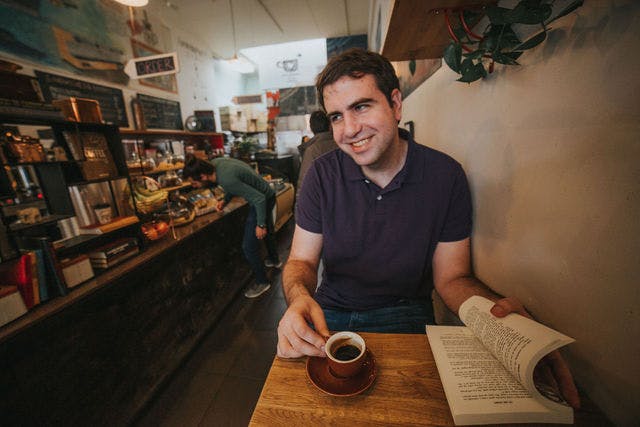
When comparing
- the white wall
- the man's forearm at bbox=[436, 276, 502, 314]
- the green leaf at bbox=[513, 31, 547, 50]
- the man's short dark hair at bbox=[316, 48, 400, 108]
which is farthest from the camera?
the man's short dark hair at bbox=[316, 48, 400, 108]

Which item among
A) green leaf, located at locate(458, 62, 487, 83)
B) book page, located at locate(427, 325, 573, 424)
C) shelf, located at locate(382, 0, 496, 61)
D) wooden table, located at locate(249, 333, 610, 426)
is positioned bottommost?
wooden table, located at locate(249, 333, 610, 426)

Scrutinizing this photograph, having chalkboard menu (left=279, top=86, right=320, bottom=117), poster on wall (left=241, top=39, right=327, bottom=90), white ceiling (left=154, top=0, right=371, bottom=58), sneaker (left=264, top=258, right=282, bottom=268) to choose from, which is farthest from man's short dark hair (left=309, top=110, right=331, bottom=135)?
poster on wall (left=241, top=39, right=327, bottom=90)

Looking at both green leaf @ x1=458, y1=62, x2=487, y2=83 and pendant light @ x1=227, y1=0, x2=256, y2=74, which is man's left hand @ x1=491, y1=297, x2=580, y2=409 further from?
pendant light @ x1=227, y1=0, x2=256, y2=74

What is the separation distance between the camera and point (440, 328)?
845 mm

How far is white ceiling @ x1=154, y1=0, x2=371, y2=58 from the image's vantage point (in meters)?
4.65

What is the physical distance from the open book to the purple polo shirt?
436mm

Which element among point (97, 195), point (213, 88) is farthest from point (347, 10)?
point (97, 195)

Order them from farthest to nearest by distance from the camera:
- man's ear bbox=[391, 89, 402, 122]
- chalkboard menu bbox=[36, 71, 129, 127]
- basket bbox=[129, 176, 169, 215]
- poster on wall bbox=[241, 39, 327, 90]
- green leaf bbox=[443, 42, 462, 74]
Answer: poster on wall bbox=[241, 39, 327, 90], chalkboard menu bbox=[36, 71, 129, 127], basket bbox=[129, 176, 169, 215], man's ear bbox=[391, 89, 402, 122], green leaf bbox=[443, 42, 462, 74]

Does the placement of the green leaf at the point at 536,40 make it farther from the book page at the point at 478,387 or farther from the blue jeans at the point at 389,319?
the blue jeans at the point at 389,319

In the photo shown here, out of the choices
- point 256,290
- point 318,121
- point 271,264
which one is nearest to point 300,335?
point 318,121

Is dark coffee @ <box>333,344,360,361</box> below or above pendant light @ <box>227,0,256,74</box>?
below

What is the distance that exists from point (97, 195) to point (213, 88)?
5.59 meters

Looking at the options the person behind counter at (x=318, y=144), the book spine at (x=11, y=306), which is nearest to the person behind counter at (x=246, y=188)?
the person behind counter at (x=318, y=144)

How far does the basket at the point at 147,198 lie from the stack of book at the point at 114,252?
428mm
